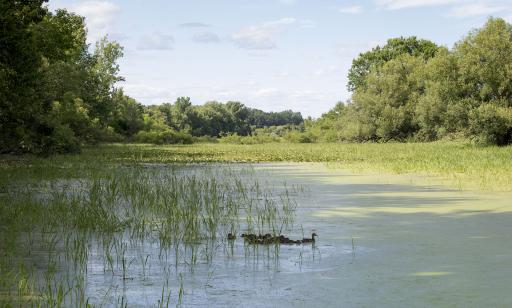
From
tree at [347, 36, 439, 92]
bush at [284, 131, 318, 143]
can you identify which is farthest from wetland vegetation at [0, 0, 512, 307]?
tree at [347, 36, 439, 92]

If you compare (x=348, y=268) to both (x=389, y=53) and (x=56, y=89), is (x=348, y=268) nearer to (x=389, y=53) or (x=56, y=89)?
(x=56, y=89)

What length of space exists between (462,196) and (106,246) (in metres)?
7.10

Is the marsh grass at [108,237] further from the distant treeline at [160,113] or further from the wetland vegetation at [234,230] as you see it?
the distant treeline at [160,113]

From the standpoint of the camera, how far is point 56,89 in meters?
32.4

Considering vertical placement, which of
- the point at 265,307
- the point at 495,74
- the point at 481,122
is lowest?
the point at 265,307

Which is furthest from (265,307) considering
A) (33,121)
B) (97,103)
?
(97,103)

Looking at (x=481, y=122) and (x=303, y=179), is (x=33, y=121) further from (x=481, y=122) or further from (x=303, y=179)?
(x=481, y=122)

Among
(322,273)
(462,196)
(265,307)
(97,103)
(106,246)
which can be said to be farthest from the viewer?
(97,103)

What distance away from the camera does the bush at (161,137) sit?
177 feet

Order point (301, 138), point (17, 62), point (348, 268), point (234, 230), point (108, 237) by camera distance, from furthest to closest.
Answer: point (301, 138), point (17, 62), point (234, 230), point (108, 237), point (348, 268)

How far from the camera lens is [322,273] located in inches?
215

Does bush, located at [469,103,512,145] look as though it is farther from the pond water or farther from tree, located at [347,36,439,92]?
tree, located at [347,36,439,92]

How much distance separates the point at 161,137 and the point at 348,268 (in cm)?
4975

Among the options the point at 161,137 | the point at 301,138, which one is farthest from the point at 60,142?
the point at 301,138
